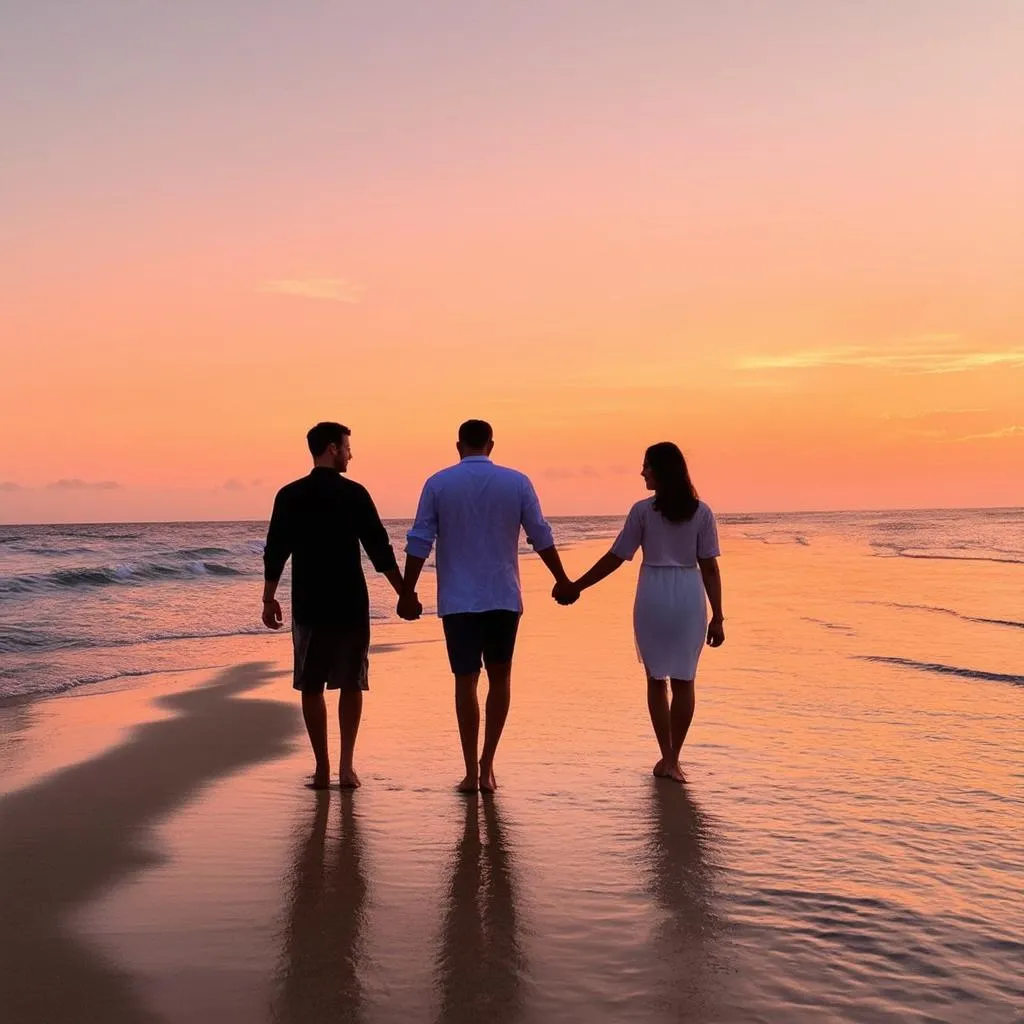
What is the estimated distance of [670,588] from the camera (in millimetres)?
6359

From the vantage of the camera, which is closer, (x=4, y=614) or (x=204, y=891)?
(x=204, y=891)

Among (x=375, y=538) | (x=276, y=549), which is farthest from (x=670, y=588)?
(x=276, y=549)

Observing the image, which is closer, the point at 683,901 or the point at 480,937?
the point at 480,937

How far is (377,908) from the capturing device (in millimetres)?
3961

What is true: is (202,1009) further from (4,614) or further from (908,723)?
(4,614)

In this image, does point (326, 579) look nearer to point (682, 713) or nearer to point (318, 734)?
point (318, 734)

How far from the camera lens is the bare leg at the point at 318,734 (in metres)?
6.01

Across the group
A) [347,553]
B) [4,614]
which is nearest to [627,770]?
[347,553]

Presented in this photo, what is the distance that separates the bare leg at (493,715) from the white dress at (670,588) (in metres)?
0.90

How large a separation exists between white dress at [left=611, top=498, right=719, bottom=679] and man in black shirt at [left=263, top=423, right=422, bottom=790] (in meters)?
1.50

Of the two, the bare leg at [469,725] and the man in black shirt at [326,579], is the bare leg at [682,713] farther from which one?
the man in black shirt at [326,579]

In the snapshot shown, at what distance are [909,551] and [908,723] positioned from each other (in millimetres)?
30968

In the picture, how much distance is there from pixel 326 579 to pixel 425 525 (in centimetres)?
66

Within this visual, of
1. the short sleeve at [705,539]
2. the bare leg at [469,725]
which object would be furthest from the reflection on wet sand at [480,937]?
the short sleeve at [705,539]
